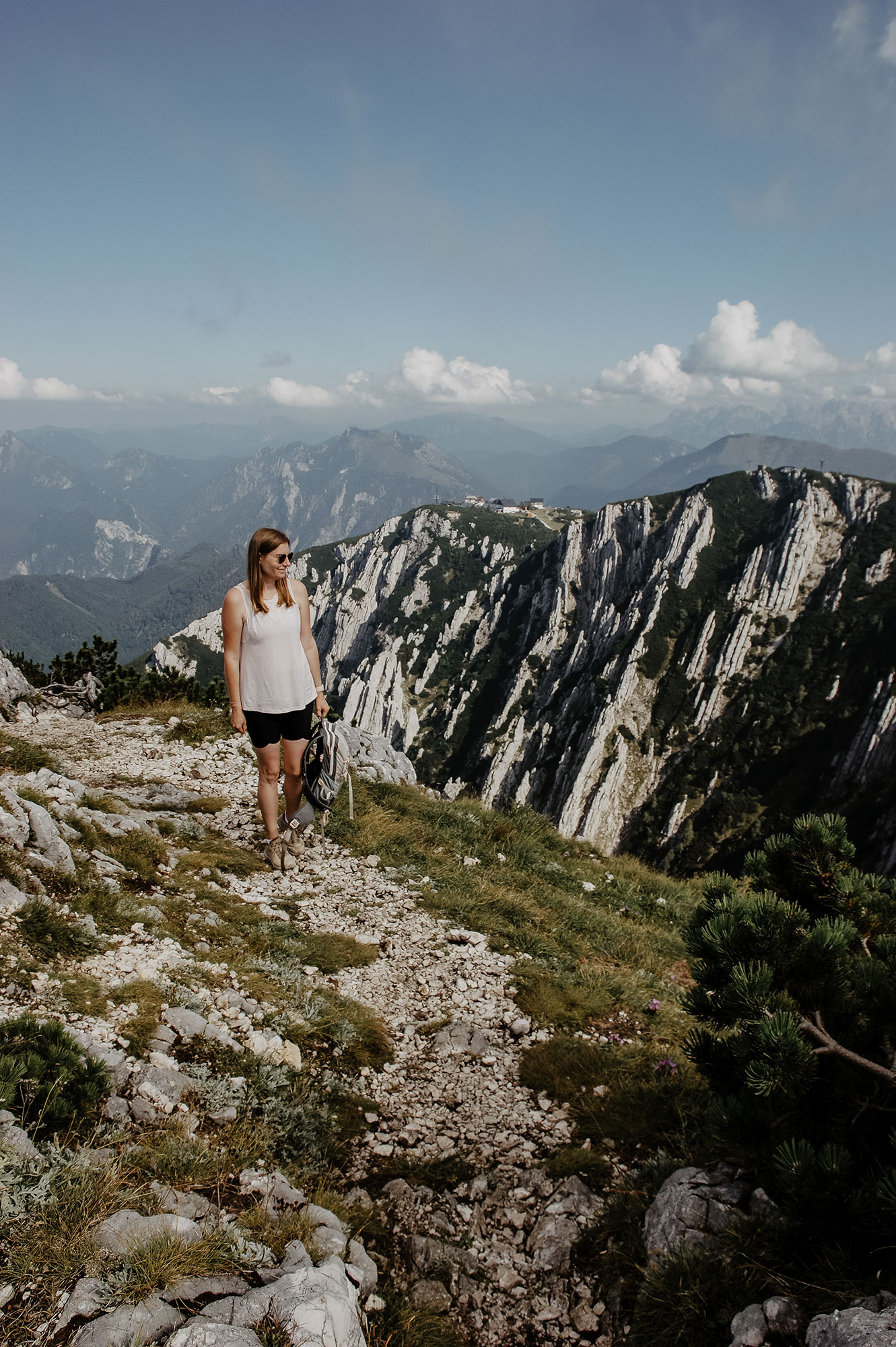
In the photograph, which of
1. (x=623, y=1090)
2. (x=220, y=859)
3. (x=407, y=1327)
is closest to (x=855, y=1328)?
(x=407, y=1327)

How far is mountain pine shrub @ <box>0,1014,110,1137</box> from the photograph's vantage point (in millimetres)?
3738

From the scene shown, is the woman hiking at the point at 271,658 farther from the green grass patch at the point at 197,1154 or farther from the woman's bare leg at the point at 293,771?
the green grass patch at the point at 197,1154

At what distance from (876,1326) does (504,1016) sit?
4715 millimetres

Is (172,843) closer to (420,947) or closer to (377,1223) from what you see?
(420,947)

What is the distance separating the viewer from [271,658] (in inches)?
306

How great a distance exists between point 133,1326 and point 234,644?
6.11 metres

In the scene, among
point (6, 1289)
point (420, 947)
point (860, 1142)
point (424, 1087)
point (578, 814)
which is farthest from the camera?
point (578, 814)

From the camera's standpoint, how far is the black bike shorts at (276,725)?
8086 mm

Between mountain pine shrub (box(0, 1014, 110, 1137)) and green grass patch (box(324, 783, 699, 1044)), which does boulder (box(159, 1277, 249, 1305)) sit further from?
green grass patch (box(324, 783, 699, 1044))

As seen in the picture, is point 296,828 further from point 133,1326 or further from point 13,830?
point 133,1326

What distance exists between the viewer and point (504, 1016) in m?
6.81

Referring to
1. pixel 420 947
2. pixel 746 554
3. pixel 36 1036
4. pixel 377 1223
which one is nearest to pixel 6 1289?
pixel 36 1036

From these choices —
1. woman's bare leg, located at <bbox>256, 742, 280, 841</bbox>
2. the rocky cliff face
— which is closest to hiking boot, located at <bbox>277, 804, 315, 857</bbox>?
woman's bare leg, located at <bbox>256, 742, 280, 841</bbox>

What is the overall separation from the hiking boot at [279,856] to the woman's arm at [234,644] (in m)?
2.27
